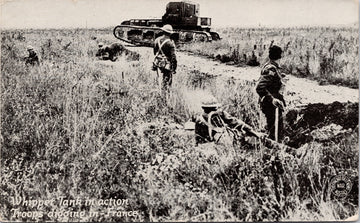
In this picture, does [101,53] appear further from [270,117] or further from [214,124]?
[270,117]

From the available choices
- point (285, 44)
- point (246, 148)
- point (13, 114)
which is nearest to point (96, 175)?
point (13, 114)

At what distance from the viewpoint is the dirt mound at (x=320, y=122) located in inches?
161

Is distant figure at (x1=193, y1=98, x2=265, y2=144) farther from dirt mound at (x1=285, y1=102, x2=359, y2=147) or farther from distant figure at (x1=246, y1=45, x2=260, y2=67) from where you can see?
distant figure at (x1=246, y1=45, x2=260, y2=67)

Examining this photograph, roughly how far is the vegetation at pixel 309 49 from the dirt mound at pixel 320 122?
278mm

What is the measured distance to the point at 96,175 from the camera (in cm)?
377

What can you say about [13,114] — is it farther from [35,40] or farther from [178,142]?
[178,142]

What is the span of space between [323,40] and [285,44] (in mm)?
412

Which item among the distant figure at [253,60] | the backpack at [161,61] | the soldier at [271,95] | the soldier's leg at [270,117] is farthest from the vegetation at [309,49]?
the soldier's leg at [270,117]

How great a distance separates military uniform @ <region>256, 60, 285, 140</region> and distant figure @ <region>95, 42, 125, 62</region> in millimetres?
1415

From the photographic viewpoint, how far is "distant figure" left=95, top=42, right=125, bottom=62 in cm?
422

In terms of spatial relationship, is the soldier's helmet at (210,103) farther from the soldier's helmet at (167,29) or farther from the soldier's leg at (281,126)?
the soldier's helmet at (167,29)

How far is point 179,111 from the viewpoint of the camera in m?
4.11

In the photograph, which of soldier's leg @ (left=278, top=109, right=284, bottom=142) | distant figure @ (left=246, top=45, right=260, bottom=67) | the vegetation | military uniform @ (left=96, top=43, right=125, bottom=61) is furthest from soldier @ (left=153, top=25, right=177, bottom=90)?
soldier's leg @ (left=278, top=109, right=284, bottom=142)

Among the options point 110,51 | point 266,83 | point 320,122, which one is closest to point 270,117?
point 266,83
